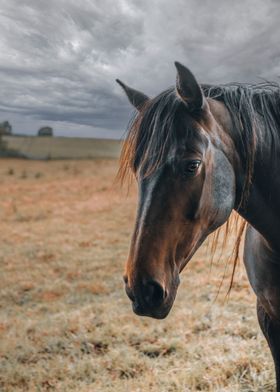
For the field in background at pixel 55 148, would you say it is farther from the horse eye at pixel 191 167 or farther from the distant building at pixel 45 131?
the horse eye at pixel 191 167

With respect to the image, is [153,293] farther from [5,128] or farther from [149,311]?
[5,128]

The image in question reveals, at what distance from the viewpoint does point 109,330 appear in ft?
15.5

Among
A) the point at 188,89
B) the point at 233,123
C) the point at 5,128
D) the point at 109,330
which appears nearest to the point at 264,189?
the point at 233,123

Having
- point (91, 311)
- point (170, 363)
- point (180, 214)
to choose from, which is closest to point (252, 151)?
point (180, 214)

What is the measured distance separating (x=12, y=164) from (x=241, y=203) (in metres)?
23.4

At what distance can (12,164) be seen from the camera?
2384 centimetres

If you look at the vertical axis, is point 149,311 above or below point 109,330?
above

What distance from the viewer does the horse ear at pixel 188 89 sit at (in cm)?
166

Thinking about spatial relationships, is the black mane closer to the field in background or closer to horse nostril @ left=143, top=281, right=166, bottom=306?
horse nostril @ left=143, top=281, right=166, bottom=306

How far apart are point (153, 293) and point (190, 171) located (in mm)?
530

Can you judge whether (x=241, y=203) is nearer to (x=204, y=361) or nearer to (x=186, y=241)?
(x=186, y=241)

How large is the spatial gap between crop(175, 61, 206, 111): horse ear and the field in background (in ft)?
75.7

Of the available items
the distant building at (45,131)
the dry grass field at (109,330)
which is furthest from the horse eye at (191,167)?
the distant building at (45,131)

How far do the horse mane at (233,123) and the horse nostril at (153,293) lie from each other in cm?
47
